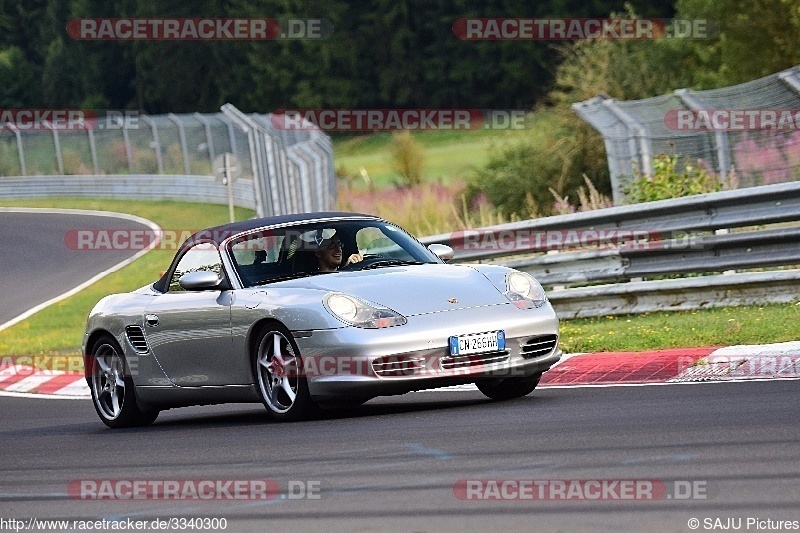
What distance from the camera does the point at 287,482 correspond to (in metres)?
7.59

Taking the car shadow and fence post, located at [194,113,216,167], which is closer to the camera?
the car shadow

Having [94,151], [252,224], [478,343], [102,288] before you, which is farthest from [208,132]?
[478,343]

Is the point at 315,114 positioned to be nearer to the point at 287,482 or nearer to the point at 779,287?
the point at 779,287

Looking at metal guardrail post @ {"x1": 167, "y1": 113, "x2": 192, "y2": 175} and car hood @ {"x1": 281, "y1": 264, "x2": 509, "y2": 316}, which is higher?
metal guardrail post @ {"x1": 167, "y1": 113, "x2": 192, "y2": 175}

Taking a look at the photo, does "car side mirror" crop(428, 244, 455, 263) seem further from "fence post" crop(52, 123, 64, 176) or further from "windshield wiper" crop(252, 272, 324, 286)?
"fence post" crop(52, 123, 64, 176)

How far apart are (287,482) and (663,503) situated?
2.02 m

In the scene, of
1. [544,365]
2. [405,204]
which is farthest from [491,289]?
[405,204]

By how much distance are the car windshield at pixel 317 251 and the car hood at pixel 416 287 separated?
317 millimetres

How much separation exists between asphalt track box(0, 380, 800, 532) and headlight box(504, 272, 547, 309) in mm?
626

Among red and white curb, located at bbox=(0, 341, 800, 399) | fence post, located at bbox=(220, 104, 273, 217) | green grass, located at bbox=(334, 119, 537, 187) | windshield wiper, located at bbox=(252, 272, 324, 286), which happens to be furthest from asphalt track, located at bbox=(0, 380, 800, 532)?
green grass, located at bbox=(334, 119, 537, 187)

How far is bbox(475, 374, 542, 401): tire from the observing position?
10.9 m

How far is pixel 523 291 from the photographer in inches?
423

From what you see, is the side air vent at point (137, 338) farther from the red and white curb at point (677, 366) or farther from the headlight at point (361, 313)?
the red and white curb at point (677, 366)

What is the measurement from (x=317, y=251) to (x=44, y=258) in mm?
21849
